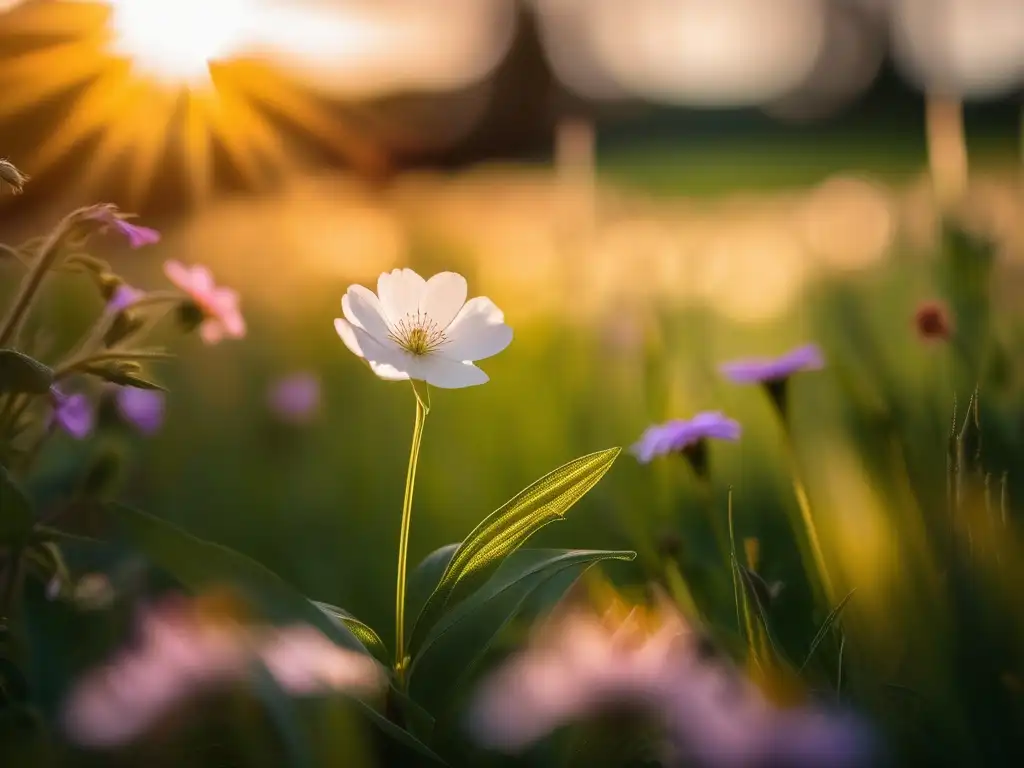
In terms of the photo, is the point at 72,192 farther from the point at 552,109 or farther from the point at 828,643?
the point at 552,109

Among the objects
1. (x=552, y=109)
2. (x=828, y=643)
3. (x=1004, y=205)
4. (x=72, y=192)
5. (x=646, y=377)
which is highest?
(x=552, y=109)

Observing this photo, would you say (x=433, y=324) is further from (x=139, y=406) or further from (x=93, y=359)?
(x=139, y=406)

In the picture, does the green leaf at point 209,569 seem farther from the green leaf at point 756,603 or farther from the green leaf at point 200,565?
the green leaf at point 756,603

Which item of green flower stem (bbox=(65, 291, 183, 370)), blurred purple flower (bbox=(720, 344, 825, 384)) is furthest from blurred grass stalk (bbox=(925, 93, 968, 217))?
green flower stem (bbox=(65, 291, 183, 370))

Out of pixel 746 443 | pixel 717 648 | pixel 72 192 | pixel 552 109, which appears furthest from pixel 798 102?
pixel 717 648

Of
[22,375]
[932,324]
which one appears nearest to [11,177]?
[22,375]

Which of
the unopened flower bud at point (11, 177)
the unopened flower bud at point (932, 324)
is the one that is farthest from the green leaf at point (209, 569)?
the unopened flower bud at point (932, 324)
